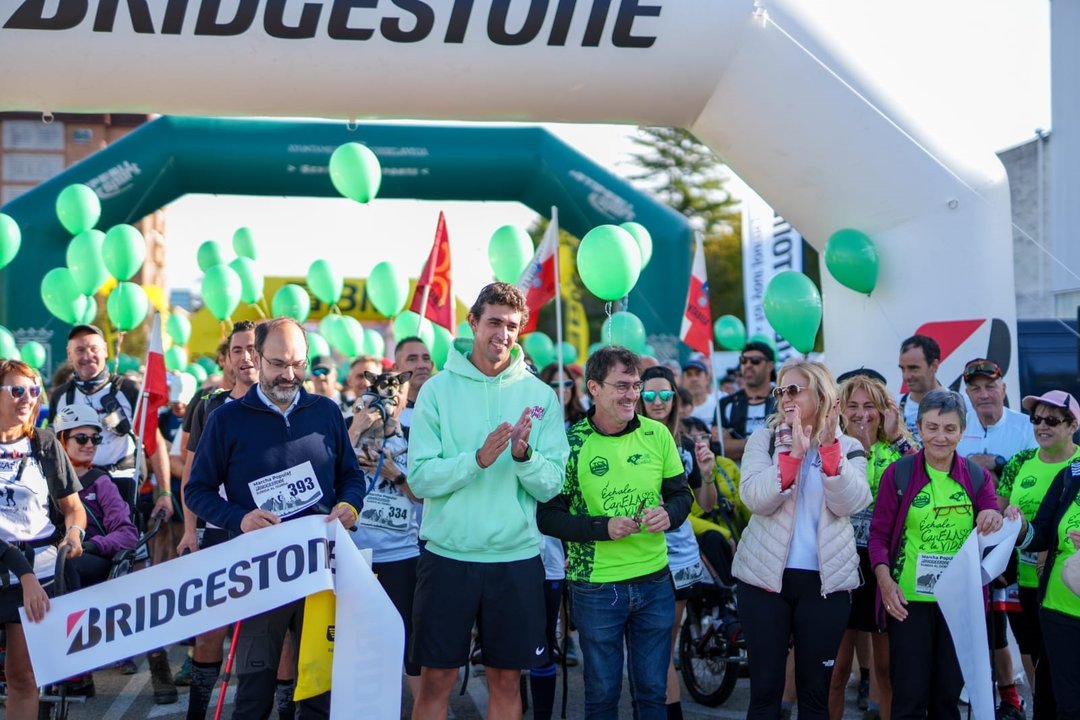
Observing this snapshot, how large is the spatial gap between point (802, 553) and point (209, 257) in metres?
9.73

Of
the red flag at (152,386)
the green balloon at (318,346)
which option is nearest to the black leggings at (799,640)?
the red flag at (152,386)

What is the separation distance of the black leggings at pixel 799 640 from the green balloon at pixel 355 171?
5.80m

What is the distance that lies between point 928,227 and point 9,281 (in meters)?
9.93

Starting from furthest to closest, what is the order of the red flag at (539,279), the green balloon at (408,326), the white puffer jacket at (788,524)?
the green balloon at (408,326) < the red flag at (539,279) < the white puffer jacket at (788,524)

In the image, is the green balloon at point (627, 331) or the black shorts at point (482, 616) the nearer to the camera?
the black shorts at point (482, 616)

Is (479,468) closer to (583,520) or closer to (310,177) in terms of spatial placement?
(583,520)

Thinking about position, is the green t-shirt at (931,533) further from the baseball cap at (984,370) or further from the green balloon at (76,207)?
the green balloon at (76,207)

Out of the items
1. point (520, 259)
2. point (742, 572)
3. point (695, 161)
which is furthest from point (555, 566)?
point (695, 161)

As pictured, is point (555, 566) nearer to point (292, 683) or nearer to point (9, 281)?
point (292, 683)

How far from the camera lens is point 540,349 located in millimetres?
13688

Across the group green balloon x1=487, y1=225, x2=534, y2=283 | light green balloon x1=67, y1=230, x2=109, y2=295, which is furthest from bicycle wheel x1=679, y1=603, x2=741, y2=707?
light green balloon x1=67, y1=230, x2=109, y2=295

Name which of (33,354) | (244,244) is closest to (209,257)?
(244,244)

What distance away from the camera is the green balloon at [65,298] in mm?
10367

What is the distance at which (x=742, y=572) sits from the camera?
4383 mm
